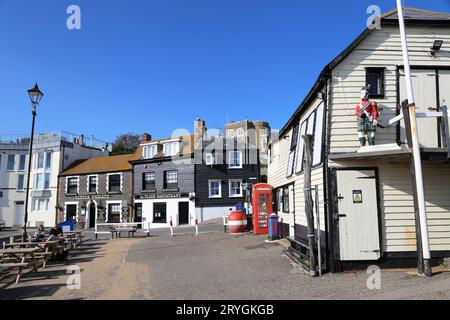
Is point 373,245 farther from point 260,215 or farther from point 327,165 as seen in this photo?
point 260,215

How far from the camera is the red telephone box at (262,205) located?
19.2 meters

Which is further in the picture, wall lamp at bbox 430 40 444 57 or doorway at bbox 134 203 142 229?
doorway at bbox 134 203 142 229

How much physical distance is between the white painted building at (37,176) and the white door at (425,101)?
131 ft

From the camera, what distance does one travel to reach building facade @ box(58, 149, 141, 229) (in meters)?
38.0

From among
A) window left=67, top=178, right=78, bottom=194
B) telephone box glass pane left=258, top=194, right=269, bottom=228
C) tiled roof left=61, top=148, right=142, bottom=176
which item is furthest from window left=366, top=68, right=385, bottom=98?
window left=67, top=178, right=78, bottom=194

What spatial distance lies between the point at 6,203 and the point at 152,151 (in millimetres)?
20035

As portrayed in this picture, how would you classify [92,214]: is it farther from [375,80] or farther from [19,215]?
[375,80]

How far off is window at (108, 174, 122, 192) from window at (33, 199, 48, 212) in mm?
9200

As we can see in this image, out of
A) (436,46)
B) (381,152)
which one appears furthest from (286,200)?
(436,46)

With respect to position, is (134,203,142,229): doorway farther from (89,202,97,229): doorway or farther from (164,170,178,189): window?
(89,202,97,229): doorway

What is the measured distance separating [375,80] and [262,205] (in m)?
10.7

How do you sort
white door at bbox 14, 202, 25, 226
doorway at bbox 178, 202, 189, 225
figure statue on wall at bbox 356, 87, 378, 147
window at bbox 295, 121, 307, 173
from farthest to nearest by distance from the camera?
1. white door at bbox 14, 202, 25, 226
2. doorway at bbox 178, 202, 189, 225
3. window at bbox 295, 121, 307, 173
4. figure statue on wall at bbox 356, 87, 378, 147

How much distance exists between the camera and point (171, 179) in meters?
36.2

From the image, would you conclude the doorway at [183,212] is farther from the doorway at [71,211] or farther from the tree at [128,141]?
the tree at [128,141]
